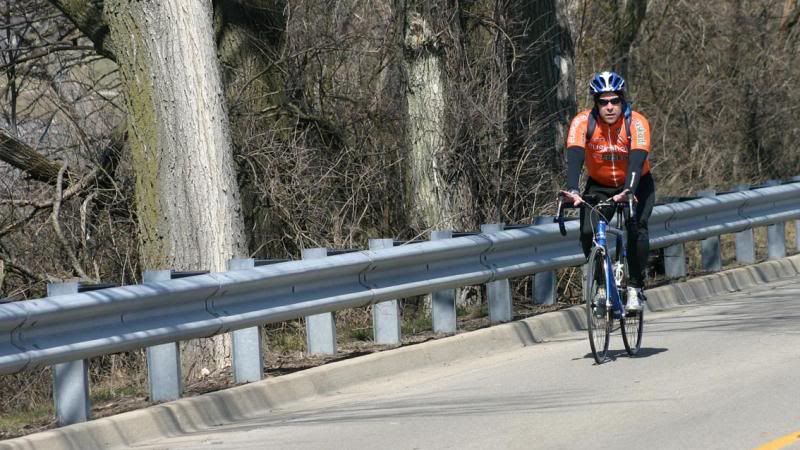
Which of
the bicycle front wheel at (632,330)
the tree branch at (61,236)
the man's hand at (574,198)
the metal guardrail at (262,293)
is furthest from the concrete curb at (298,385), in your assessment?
the tree branch at (61,236)

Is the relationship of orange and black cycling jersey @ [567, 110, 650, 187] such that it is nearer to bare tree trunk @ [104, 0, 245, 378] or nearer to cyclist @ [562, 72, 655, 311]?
cyclist @ [562, 72, 655, 311]

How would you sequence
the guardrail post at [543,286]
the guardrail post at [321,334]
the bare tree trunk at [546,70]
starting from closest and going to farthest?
the guardrail post at [321,334], the guardrail post at [543,286], the bare tree trunk at [546,70]

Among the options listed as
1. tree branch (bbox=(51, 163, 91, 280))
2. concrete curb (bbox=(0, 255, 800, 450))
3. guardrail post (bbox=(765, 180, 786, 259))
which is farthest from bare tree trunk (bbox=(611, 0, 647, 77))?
tree branch (bbox=(51, 163, 91, 280))

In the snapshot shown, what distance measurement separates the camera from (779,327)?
37.1ft

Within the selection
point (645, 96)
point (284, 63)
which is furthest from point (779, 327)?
point (645, 96)

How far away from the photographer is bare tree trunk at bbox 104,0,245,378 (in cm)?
1111

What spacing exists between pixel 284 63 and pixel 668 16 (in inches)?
346

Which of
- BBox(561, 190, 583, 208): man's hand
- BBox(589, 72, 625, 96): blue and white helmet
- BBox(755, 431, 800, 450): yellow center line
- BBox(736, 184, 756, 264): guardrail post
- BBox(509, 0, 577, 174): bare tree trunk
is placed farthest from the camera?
BBox(736, 184, 756, 264): guardrail post

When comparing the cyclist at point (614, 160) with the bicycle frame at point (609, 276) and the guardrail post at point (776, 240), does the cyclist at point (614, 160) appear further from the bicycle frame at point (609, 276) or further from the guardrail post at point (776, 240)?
the guardrail post at point (776, 240)

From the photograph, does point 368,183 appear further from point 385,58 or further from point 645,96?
point 645,96

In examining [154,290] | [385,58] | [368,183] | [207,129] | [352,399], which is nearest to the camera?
[154,290]

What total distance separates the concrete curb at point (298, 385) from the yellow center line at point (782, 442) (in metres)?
3.33

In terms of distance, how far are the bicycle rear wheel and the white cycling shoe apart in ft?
0.60

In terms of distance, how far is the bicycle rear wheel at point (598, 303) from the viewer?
10000 millimetres
